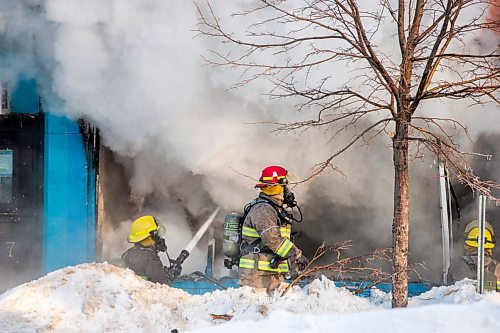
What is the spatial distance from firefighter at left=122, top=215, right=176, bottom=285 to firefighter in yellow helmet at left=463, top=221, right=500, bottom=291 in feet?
11.8

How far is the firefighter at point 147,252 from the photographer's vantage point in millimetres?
7168

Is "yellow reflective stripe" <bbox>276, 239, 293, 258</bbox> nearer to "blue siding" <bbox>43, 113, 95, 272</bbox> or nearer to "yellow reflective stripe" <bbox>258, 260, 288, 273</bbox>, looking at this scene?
"yellow reflective stripe" <bbox>258, 260, 288, 273</bbox>

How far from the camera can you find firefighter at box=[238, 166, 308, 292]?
6469mm

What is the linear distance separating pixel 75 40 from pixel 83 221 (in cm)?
250

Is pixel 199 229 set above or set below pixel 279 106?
below

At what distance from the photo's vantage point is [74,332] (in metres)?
5.33

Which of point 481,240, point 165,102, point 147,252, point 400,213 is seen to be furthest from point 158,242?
point 481,240

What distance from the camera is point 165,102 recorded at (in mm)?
8734

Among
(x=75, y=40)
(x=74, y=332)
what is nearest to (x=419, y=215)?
(x=75, y=40)

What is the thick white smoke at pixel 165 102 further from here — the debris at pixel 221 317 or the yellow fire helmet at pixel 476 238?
the debris at pixel 221 317

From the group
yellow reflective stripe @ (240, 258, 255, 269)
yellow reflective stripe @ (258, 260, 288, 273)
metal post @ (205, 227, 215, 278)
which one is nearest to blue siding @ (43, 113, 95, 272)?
metal post @ (205, 227, 215, 278)

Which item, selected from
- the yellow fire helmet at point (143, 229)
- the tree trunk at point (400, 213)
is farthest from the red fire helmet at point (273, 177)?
the yellow fire helmet at point (143, 229)

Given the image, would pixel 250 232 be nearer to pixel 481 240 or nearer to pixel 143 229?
pixel 143 229

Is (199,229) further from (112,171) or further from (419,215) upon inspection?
(419,215)
